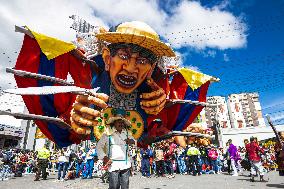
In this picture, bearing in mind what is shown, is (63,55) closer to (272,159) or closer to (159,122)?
(159,122)

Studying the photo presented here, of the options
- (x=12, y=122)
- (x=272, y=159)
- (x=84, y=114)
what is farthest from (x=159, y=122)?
(x=12, y=122)

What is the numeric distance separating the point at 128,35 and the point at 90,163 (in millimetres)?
10466

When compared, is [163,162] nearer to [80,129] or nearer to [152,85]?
[152,85]

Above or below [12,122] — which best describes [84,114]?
below

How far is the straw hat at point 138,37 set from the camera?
3115mm

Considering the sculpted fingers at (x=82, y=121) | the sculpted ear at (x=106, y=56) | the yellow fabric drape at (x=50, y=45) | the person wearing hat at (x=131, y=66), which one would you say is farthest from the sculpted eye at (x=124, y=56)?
the sculpted fingers at (x=82, y=121)

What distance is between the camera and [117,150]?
3492 millimetres

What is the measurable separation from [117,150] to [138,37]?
149cm

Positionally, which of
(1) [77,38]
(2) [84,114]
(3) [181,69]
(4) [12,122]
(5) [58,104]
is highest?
(4) [12,122]

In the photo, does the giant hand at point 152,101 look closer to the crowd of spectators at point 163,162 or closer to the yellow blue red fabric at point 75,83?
the yellow blue red fabric at point 75,83

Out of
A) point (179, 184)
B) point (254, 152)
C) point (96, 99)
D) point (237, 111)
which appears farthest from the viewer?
point (237, 111)

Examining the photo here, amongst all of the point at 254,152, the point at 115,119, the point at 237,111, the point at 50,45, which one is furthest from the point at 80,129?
the point at 237,111

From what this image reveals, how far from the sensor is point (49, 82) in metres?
3.34

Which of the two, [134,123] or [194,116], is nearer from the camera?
[134,123]
